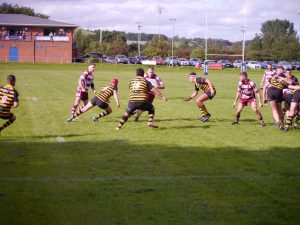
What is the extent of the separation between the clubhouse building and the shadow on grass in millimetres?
72895

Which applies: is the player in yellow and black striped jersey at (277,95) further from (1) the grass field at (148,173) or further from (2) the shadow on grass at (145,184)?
(2) the shadow on grass at (145,184)

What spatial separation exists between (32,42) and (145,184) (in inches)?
3053

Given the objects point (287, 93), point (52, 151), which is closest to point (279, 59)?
point (287, 93)

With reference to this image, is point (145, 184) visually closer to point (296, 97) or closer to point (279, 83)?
point (296, 97)

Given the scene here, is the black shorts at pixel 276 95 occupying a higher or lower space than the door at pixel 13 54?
lower

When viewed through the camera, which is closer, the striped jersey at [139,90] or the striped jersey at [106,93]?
the striped jersey at [139,90]

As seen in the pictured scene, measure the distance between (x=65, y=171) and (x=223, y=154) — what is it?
388 cm

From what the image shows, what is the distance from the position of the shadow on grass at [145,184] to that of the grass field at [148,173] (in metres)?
0.02

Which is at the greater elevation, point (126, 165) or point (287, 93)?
point (287, 93)

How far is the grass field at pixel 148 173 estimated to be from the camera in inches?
289

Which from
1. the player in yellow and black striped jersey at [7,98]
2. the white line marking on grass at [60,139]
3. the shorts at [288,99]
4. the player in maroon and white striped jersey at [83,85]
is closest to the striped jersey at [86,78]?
the player in maroon and white striped jersey at [83,85]

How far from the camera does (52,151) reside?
11867mm

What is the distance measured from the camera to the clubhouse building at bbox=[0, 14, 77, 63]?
82.8 meters

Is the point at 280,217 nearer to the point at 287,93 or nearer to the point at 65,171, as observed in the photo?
the point at 65,171
